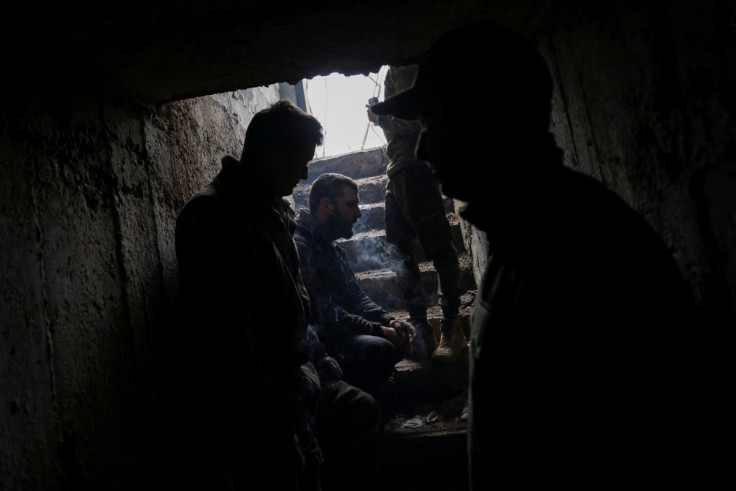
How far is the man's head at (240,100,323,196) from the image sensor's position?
6.15 feet

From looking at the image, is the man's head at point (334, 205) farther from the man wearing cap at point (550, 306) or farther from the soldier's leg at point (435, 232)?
the man wearing cap at point (550, 306)

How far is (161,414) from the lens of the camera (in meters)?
1.63

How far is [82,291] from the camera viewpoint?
1.31 m

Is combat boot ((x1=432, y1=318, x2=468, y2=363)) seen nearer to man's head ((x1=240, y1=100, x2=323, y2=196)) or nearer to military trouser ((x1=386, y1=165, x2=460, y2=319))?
military trouser ((x1=386, y1=165, x2=460, y2=319))

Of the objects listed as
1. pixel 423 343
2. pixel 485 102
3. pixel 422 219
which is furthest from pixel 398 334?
pixel 485 102

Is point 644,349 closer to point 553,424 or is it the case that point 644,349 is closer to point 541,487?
point 553,424

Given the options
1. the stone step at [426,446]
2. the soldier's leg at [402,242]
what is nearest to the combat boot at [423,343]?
the soldier's leg at [402,242]

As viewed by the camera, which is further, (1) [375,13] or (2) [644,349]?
(1) [375,13]

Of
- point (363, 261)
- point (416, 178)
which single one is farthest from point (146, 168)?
point (363, 261)

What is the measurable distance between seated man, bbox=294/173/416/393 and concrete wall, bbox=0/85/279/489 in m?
1.53

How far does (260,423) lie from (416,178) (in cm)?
305

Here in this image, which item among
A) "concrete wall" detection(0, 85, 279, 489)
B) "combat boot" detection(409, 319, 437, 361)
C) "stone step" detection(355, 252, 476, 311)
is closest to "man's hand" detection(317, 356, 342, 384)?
"concrete wall" detection(0, 85, 279, 489)

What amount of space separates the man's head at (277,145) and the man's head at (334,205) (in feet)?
5.43

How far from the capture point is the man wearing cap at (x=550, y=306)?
0.63 meters
